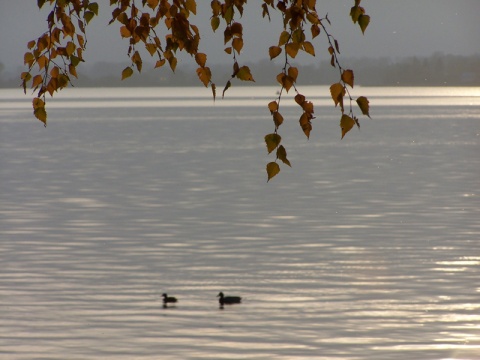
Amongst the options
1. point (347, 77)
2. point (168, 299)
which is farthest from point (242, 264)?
point (347, 77)

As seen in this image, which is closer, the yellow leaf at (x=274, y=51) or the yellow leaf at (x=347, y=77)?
the yellow leaf at (x=347, y=77)

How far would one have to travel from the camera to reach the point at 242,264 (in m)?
25.3

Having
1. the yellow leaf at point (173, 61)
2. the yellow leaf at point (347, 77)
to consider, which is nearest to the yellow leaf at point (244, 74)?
the yellow leaf at point (347, 77)

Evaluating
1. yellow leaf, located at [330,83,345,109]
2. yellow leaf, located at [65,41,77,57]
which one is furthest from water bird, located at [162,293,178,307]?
yellow leaf, located at [330,83,345,109]

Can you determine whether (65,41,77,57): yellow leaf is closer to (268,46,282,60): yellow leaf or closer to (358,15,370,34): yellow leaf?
(268,46,282,60): yellow leaf

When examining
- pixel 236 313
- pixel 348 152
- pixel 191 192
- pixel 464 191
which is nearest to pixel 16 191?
pixel 191 192

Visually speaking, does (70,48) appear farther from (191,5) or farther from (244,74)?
(244,74)

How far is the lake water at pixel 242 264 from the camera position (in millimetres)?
17344

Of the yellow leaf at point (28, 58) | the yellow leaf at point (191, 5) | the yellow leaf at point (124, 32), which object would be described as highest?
the yellow leaf at point (191, 5)

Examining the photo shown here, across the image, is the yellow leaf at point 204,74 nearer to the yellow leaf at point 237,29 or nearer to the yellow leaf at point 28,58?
the yellow leaf at point 237,29

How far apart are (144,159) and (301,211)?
33.1 meters

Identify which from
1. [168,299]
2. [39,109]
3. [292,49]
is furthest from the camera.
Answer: [168,299]

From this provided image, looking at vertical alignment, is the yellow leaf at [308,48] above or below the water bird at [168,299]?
above

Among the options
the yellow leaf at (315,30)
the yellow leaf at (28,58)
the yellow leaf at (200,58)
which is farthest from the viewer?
the yellow leaf at (28,58)
